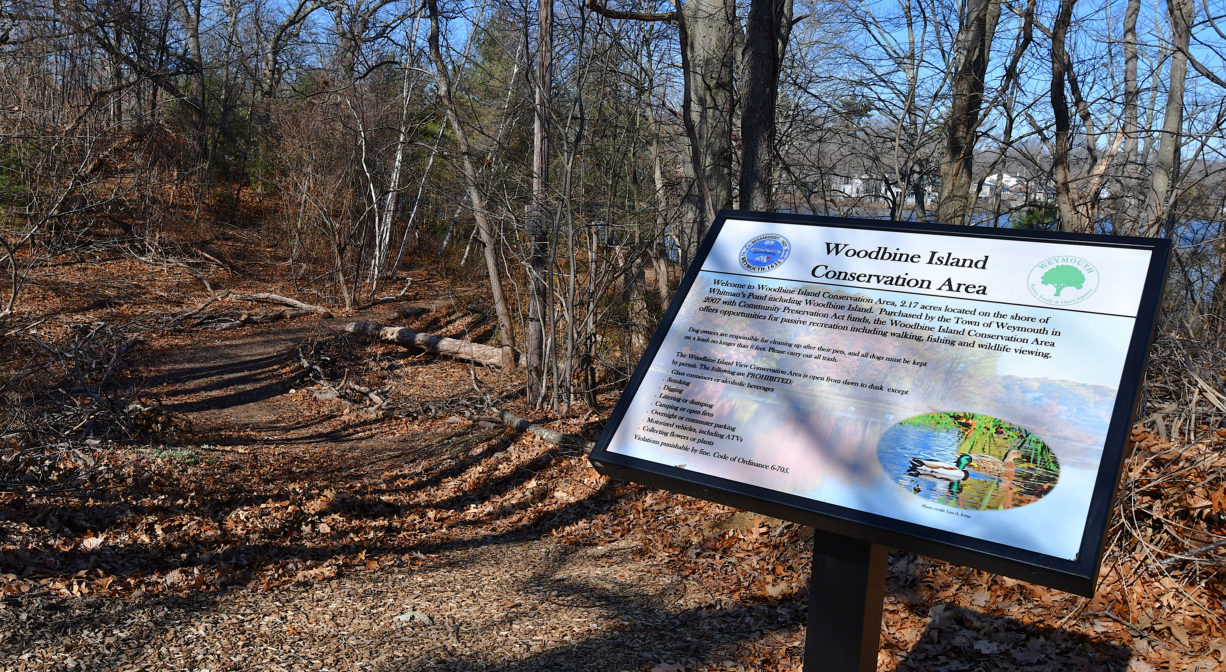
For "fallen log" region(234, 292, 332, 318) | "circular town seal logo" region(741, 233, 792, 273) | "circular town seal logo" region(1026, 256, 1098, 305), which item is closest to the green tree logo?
"circular town seal logo" region(1026, 256, 1098, 305)

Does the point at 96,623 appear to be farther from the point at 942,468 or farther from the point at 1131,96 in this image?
the point at 1131,96

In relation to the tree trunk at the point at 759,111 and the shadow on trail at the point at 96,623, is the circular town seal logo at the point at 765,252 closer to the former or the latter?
the shadow on trail at the point at 96,623

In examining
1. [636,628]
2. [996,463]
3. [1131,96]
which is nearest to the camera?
[996,463]

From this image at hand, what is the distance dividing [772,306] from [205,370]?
10.6 meters

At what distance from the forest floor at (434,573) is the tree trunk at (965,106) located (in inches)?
164

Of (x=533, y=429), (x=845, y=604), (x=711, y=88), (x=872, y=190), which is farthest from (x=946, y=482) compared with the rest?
(x=872, y=190)

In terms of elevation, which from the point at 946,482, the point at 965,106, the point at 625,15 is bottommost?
the point at 946,482

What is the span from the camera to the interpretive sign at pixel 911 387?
6.72 feet

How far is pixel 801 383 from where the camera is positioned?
8.18 feet

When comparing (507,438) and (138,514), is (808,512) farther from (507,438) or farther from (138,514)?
(507,438)

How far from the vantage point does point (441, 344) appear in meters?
12.5

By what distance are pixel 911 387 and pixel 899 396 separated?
4 centimetres

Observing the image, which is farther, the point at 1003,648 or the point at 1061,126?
the point at 1061,126

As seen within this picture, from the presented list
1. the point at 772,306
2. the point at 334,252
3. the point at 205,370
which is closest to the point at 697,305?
the point at 772,306
